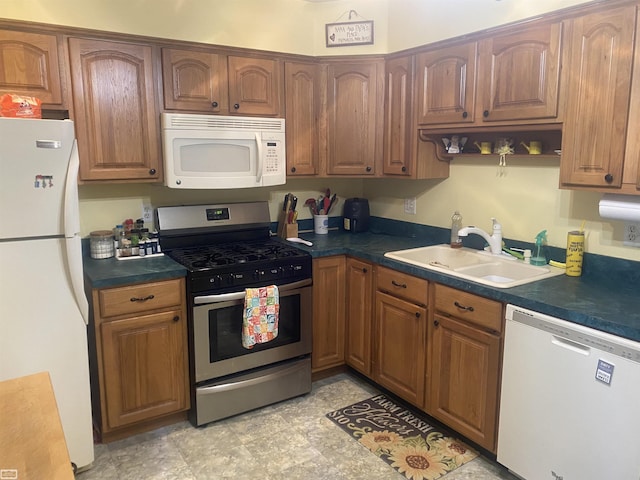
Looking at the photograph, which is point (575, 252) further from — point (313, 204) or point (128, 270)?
point (128, 270)

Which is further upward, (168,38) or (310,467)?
(168,38)

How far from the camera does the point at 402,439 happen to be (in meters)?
2.64

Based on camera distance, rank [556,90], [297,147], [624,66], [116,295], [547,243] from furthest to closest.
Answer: [297,147] < [547,243] < [116,295] < [556,90] < [624,66]

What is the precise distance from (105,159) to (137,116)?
0.99 feet

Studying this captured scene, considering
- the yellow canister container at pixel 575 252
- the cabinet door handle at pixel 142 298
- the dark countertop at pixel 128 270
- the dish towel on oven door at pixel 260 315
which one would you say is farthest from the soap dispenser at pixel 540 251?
the cabinet door handle at pixel 142 298

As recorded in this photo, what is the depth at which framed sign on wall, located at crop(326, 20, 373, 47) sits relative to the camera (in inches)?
127

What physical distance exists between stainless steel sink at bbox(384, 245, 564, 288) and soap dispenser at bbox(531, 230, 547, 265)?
4 centimetres

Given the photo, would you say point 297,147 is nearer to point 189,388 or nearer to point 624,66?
point 189,388

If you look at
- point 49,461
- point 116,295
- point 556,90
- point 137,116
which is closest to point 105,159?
point 137,116

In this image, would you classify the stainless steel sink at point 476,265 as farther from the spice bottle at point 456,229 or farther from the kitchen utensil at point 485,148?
the kitchen utensil at point 485,148

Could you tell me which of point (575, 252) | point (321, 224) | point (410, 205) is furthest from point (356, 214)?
point (575, 252)

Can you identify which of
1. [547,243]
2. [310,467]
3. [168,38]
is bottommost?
Answer: [310,467]

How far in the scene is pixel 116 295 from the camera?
8.02 ft

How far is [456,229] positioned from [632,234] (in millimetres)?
1006
